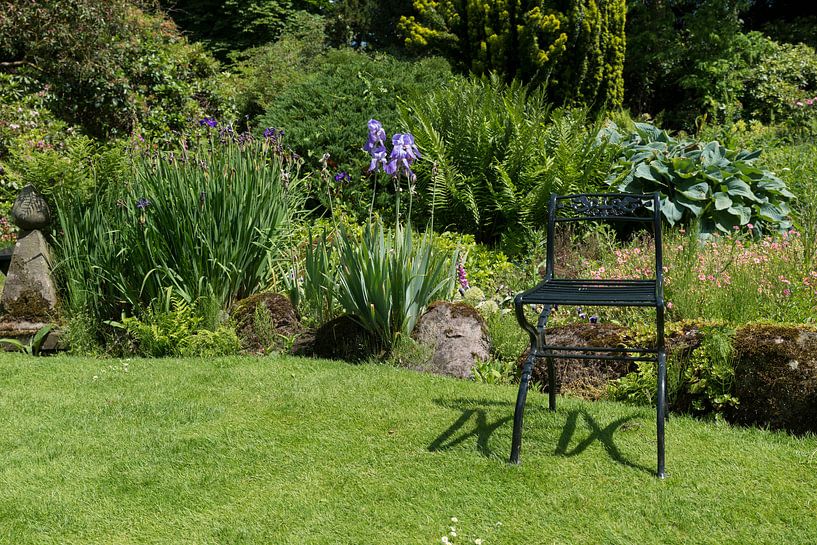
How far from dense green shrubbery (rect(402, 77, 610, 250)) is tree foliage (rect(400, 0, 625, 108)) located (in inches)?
202

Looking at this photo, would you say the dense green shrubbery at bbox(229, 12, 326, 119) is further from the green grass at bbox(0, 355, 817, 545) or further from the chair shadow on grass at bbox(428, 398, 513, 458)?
the chair shadow on grass at bbox(428, 398, 513, 458)

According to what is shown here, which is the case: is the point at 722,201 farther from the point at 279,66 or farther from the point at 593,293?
the point at 279,66

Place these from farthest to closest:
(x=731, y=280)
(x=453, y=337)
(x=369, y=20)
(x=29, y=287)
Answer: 1. (x=369, y=20)
2. (x=29, y=287)
3. (x=731, y=280)
4. (x=453, y=337)

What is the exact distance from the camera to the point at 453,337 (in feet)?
15.2

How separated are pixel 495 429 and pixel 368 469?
0.71 metres

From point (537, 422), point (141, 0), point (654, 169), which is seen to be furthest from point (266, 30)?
point (537, 422)

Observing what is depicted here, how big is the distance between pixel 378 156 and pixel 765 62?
12.2 m

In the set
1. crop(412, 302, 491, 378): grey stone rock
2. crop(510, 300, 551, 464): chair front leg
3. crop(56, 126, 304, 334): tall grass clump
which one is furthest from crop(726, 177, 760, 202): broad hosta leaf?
crop(510, 300, 551, 464): chair front leg

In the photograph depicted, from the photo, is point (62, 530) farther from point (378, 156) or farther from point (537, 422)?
point (378, 156)

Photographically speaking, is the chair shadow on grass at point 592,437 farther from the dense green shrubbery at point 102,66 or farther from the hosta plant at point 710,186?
the dense green shrubbery at point 102,66

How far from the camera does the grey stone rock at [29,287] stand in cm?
537

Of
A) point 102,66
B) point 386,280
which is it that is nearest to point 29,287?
point 386,280

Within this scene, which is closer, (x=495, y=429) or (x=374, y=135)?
(x=495, y=429)

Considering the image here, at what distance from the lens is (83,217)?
5379 mm
